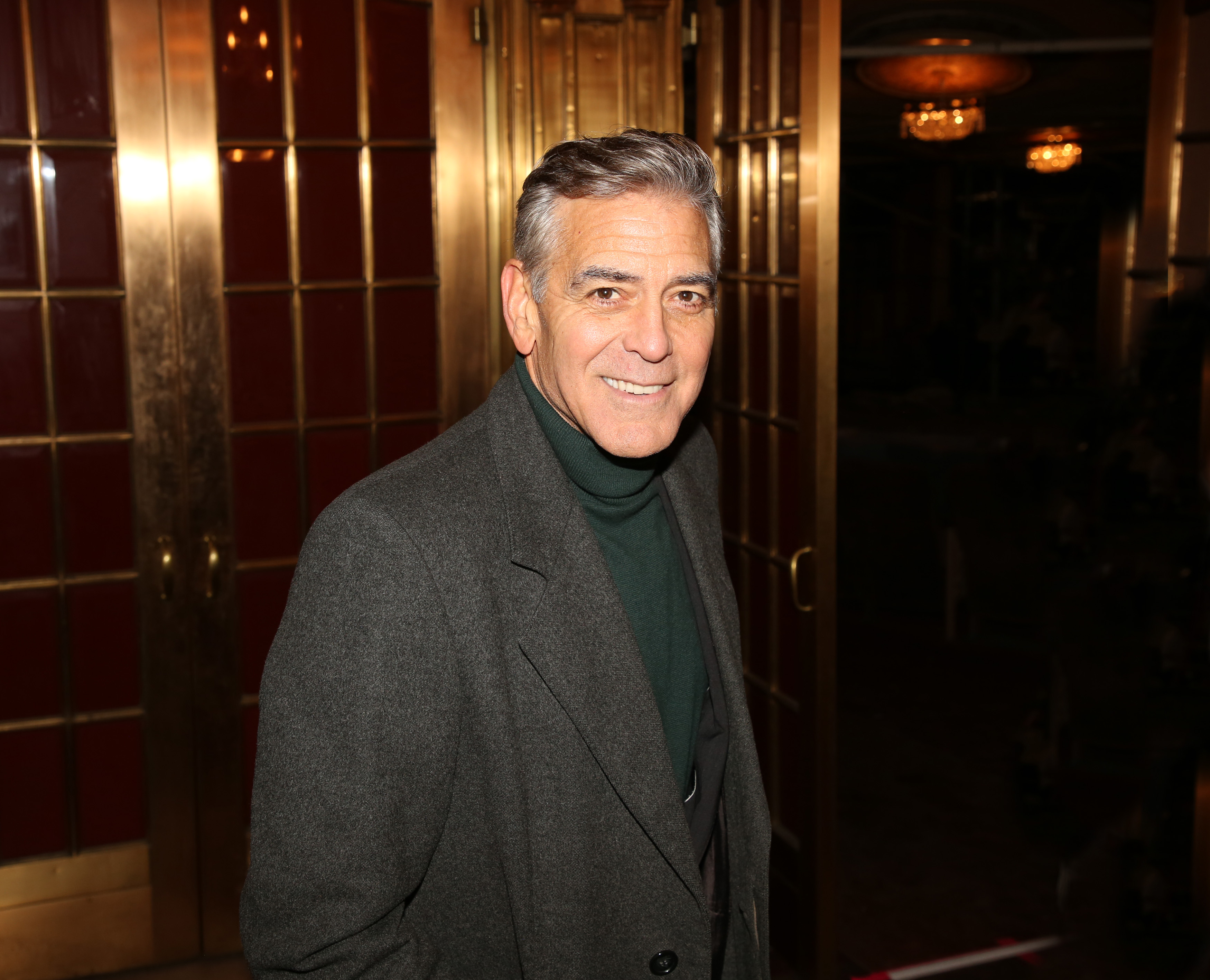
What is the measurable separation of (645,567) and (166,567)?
1.78 m

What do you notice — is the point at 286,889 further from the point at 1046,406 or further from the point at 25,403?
the point at 1046,406

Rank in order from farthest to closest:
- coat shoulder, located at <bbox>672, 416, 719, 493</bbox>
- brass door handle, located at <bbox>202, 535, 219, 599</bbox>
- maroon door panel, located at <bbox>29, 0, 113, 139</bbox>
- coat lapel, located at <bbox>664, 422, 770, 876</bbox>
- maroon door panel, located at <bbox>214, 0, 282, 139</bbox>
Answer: brass door handle, located at <bbox>202, 535, 219, 599</bbox>
maroon door panel, located at <bbox>214, 0, 282, 139</bbox>
maroon door panel, located at <bbox>29, 0, 113, 139</bbox>
coat shoulder, located at <bbox>672, 416, 719, 493</bbox>
coat lapel, located at <bbox>664, 422, 770, 876</bbox>

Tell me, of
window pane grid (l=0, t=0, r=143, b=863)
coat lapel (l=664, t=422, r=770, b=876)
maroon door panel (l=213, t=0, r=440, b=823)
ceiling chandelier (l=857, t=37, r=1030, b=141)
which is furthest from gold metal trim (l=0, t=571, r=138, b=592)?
ceiling chandelier (l=857, t=37, r=1030, b=141)

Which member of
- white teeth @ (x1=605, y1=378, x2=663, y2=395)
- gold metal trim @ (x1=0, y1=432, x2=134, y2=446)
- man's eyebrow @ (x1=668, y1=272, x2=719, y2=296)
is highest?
man's eyebrow @ (x1=668, y1=272, x2=719, y2=296)

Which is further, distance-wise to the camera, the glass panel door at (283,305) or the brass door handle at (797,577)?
the glass panel door at (283,305)

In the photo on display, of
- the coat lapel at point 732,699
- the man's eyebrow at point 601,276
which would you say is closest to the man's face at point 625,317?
the man's eyebrow at point 601,276

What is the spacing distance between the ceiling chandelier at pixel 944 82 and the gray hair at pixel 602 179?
6.37m

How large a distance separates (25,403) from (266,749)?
196 cm

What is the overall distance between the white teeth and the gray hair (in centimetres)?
13

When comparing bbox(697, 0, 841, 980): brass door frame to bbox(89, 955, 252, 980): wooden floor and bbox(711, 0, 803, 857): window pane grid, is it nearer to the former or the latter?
bbox(711, 0, 803, 857): window pane grid

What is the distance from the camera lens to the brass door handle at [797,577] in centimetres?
255

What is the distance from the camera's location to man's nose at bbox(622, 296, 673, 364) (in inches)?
47.2

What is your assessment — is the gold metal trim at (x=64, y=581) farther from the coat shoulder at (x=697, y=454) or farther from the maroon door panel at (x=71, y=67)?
the coat shoulder at (x=697, y=454)

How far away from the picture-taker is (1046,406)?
941 cm
